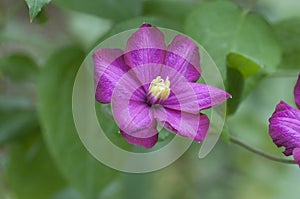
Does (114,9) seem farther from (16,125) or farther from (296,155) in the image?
(296,155)

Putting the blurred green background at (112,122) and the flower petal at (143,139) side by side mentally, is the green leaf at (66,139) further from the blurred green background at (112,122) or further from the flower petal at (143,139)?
the flower petal at (143,139)

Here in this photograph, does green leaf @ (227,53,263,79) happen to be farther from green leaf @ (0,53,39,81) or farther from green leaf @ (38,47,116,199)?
green leaf @ (0,53,39,81)

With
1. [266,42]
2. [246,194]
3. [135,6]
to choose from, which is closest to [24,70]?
[135,6]

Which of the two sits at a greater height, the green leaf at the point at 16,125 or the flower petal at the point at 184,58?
the flower petal at the point at 184,58

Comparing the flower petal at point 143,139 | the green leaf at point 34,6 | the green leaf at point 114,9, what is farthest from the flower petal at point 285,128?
the green leaf at point 114,9

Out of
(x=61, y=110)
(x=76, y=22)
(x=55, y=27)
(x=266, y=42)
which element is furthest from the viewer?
(x=55, y=27)

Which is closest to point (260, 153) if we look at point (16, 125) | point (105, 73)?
point (105, 73)

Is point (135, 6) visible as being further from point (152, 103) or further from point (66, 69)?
point (152, 103)

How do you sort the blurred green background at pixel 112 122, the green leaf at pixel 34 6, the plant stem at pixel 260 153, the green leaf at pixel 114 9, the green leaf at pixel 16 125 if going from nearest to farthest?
the green leaf at pixel 34 6 < the plant stem at pixel 260 153 < the blurred green background at pixel 112 122 < the green leaf at pixel 114 9 < the green leaf at pixel 16 125
